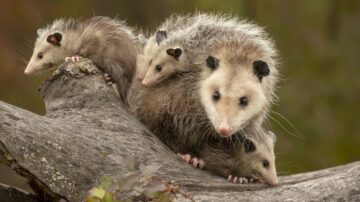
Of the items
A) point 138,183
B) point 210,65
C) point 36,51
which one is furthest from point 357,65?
point 138,183

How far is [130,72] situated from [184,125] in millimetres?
705

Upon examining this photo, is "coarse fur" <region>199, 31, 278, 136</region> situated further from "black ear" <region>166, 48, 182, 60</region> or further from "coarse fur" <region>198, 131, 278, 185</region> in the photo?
A: "black ear" <region>166, 48, 182, 60</region>

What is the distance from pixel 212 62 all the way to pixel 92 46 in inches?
41.3

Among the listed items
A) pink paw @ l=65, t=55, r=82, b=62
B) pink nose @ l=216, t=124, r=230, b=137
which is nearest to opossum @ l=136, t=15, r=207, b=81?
pink paw @ l=65, t=55, r=82, b=62

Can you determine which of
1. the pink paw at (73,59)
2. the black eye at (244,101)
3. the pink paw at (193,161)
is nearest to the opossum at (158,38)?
the pink paw at (73,59)

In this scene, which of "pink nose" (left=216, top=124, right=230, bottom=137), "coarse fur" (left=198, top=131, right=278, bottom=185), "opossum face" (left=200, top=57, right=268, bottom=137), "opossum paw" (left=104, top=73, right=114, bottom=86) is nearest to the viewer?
"pink nose" (left=216, top=124, right=230, bottom=137)

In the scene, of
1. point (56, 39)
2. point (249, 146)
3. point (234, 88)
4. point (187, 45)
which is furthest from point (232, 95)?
point (56, 39)

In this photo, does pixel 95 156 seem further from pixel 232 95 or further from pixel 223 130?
pixel 232 95

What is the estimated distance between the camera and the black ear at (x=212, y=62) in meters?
4.44

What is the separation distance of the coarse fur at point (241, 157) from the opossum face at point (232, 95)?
0.52 feet

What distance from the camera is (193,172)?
425cm

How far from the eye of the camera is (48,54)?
17.8ft

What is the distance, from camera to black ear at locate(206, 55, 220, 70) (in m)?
4.44

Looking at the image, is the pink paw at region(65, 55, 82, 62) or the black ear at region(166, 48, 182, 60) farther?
the pink paw at region(65, 55, 82, 62)
